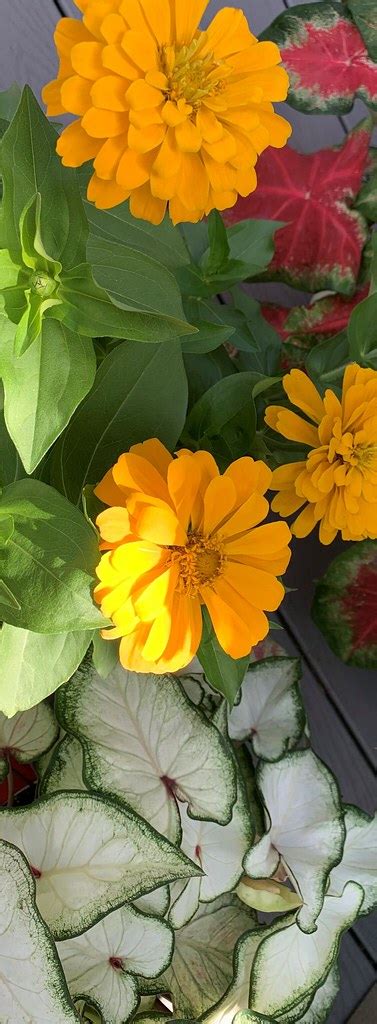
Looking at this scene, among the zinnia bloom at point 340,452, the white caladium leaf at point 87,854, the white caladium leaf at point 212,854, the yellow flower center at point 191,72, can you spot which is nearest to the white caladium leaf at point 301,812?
the white caladium leaf at point 212,854

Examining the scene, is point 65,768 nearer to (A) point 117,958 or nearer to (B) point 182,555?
(A) point 117,958

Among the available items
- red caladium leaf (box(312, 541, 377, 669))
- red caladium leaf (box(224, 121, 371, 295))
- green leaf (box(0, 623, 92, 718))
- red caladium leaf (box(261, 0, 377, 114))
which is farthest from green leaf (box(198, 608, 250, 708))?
red caladium leaf (box(261, 0, 377, 114))

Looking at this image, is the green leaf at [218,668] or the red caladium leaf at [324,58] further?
the red caladium leaf at [324,58]

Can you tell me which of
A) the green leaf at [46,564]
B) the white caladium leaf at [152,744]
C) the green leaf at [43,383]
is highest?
the green leaf at [43,383]

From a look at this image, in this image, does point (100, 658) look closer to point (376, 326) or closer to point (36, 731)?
point (36, 731)

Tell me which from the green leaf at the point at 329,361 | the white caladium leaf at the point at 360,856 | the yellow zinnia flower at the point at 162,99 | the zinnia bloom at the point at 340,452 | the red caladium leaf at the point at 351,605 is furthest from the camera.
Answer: the red caladium leaf at the point at 351,605

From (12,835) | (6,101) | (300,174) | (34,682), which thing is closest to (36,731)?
(12,835)

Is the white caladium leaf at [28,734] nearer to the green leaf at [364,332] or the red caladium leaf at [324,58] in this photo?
the green leaf at [364,332]
